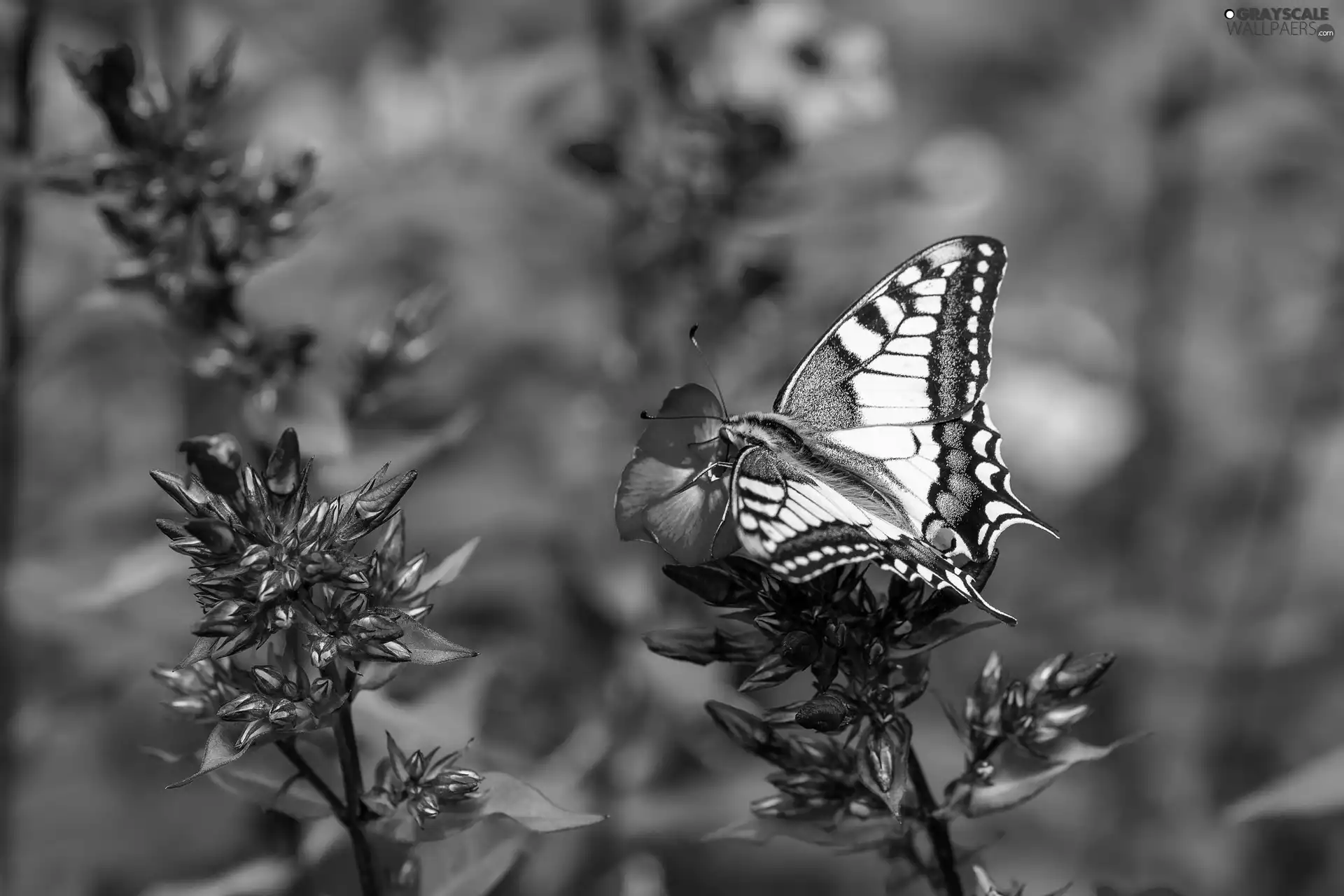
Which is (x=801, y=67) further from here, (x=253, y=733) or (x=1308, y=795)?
(x=253, y=733)

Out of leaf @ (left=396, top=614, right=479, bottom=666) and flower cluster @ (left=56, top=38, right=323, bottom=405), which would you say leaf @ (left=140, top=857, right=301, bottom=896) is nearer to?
leaf @ (left=396, top=614, right=479, bottom=666)

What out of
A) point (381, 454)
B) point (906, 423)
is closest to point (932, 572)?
point (906, 423)

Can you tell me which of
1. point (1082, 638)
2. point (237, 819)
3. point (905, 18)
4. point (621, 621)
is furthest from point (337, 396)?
point (905, 18)

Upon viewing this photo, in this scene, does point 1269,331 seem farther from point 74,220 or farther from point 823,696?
point 74,220

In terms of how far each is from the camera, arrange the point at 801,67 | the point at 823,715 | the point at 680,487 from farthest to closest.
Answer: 1. the point at 801,67
2. the point at 680,487
3. the point at 823,715

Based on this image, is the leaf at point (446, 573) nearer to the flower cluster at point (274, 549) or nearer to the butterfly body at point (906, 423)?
the flower cluster at point (274, 549)

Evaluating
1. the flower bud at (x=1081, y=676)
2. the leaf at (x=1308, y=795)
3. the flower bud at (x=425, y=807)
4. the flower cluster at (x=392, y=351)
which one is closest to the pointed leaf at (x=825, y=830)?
the flower bud at (x=1081, y=676)
